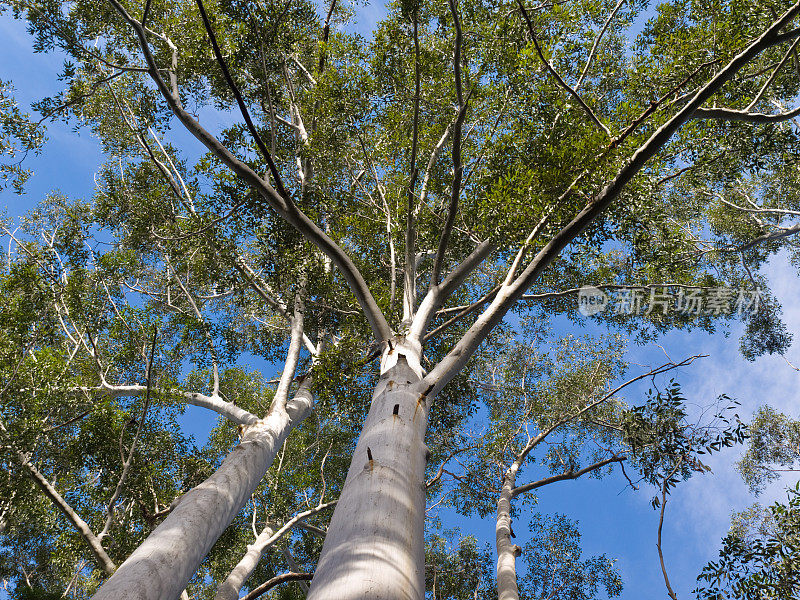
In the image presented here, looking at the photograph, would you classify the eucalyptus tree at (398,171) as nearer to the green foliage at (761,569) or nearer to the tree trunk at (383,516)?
the tree trunk at (383,516)

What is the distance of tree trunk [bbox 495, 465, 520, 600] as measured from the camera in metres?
5.36

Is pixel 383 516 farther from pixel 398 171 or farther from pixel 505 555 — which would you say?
pixel 398 171

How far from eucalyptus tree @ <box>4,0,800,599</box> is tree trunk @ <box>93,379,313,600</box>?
24 mm

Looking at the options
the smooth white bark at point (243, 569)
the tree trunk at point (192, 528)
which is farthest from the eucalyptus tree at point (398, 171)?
the smooth white bark at point (243, 569)

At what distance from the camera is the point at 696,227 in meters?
15.7

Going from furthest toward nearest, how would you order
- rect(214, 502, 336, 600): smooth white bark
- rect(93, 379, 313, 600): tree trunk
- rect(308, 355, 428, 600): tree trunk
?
rect(214, 502, 336, 600): smooth white bark
rect(93, 379, 313, 600): tree trunk
rect(308, 355, 428, 600): tree trunk

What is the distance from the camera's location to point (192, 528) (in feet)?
14.7

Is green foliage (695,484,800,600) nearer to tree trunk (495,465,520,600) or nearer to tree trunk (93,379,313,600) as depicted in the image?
tree trunk (495,465,520,600)

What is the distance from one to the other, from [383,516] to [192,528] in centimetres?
294

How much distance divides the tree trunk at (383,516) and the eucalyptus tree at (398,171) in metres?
0.06

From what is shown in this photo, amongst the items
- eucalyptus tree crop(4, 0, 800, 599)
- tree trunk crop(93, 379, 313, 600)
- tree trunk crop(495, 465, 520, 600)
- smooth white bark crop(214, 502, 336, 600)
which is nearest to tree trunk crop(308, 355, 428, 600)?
eucalyptus tree crop(4, 0, 800, 599)

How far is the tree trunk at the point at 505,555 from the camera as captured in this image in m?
5.36

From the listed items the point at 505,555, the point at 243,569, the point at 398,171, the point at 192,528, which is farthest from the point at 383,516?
the point at 398,171

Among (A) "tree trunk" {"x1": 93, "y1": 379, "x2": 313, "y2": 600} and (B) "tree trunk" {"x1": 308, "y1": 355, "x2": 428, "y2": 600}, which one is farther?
(A) "tree trunk" {"x1": 93, "y1": 379, "x2": 313, "y2": 600}
